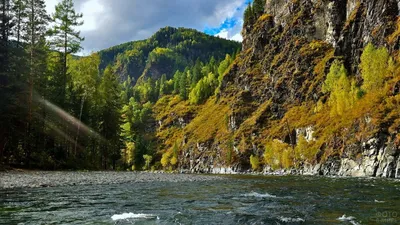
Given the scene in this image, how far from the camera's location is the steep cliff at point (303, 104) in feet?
244

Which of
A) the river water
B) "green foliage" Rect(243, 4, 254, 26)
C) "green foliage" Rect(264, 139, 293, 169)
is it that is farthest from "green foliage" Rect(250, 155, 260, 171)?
"green foliage" Rect(243, 4, 254, 26)

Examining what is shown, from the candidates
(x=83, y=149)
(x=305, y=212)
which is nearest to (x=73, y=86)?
(x=83, y=149)

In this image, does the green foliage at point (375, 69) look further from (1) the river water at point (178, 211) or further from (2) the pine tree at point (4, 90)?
(2) the pine tree at point (4, 90)

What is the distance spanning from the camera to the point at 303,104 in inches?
4692

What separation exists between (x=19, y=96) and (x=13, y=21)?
1120 cm

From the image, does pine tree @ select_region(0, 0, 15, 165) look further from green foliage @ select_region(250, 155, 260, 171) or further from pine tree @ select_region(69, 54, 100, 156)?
green foliage @ select_region(250, 155, 260, 171)

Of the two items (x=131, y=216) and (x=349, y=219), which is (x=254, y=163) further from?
(x=131, y=216)

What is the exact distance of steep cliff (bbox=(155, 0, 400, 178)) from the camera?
244ft

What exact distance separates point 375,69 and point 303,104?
3879 centimetres

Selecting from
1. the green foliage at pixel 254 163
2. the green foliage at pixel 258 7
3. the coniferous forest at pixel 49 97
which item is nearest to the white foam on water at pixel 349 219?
the coniferous forest at pixel 49 97

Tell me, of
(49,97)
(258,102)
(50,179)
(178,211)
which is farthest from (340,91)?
(178,211)

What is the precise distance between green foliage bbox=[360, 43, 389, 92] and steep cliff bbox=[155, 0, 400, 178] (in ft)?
3.88

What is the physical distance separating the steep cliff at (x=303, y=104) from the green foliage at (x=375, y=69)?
1.18 metres

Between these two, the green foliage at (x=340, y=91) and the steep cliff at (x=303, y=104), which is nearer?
the steep cliff at (x=303, y=104)
